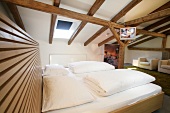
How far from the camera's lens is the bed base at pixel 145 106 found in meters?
1.42

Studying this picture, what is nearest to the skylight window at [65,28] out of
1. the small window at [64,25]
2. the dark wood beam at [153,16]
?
the small window at [64,25]

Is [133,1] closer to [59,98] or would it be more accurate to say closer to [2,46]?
[59,98]

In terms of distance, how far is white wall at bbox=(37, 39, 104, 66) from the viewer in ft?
13.5

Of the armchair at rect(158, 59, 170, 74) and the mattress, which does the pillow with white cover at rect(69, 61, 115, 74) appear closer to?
the mattress

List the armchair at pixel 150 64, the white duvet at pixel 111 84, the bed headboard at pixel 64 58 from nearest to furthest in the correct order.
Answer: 1. the white duvet at pixel 111 84
2. the bed headboard at pixel 64 58
3. the armchair at pixel 150 64

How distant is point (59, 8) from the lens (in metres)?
2.35

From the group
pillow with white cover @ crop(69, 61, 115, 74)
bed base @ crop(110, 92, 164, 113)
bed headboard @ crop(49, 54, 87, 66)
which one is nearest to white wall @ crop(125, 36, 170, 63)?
bed headboard @ crop(49, 54, 87, 66)

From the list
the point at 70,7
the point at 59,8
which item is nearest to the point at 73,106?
the point at 59,8

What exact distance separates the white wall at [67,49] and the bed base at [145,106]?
11.6 feet

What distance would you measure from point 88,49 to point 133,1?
9.59 feet

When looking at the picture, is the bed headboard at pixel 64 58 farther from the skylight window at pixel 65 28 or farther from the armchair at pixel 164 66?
the armchair at pixel 164 66

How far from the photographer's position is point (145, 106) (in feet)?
5.49

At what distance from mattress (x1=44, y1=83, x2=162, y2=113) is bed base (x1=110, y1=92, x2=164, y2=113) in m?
0.05

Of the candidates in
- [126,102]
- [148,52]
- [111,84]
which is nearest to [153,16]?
[111,84]
